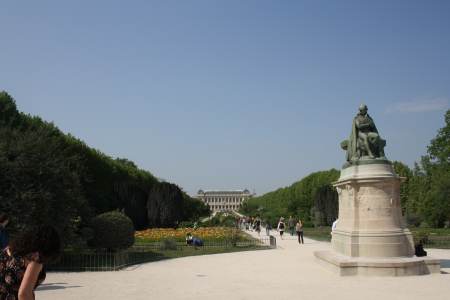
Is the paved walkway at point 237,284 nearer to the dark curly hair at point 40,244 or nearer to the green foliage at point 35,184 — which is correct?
the green foliage at point 35,184

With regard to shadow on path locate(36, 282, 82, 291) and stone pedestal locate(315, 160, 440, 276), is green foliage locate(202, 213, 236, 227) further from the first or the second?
shadow on path locate(36, 282, 82, 291)

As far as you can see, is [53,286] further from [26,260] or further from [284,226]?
Answer: [284,226]

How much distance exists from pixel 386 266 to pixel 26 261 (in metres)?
12.2

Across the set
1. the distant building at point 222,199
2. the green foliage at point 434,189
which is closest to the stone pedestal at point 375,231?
the green foliage at point 434,189

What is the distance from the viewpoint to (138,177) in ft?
185

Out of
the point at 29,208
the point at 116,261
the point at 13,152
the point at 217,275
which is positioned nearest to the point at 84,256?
the point at 116,261

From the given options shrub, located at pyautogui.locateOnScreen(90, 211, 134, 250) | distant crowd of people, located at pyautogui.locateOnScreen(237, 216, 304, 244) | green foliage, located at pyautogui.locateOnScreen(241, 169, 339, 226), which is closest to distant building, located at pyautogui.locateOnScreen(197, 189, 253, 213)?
green foliage, located at pyautogui.locateOnScreen(241, 169, 339, 226)

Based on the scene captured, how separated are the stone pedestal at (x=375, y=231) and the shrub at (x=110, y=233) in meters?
8.25

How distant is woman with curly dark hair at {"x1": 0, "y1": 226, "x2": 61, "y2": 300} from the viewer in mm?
4098

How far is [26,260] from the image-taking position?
14.2 ft

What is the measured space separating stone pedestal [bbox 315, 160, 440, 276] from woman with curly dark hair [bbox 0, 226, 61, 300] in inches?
454

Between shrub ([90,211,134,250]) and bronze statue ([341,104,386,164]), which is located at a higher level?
bronze statue ([341,104,386,164])

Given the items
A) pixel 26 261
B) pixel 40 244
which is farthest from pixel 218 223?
pixel 40 244

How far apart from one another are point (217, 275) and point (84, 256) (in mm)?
5987
